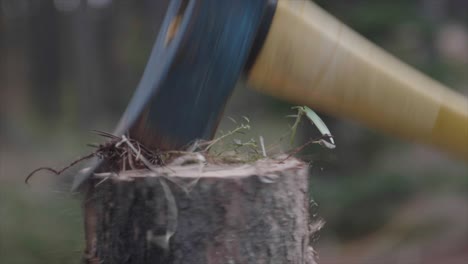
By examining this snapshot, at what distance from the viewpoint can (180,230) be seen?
1.14 m

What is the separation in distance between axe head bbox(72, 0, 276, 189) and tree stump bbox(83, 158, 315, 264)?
158 millimetres

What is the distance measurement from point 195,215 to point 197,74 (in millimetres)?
350

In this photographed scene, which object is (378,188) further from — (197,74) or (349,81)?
(197,74)

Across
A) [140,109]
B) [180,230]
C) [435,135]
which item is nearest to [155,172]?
[180,230]

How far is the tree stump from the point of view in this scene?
3.71 feet

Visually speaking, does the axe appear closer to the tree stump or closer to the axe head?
the axe head

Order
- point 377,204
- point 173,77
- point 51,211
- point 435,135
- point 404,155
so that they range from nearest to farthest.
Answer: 1. point 173,77
2. point 435,135
3. point 51,211
4. point 377,204
5. point 404,155

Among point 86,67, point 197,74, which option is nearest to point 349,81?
point 197,74

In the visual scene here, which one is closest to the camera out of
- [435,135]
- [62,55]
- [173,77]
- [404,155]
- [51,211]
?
[173,77]

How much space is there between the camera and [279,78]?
1418 mm

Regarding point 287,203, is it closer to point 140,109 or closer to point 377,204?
point 140,109

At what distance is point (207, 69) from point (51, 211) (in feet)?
10.6

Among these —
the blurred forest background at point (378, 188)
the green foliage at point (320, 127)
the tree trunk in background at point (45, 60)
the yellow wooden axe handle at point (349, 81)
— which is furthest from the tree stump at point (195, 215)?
the tree trunk in background at point (45, 60)

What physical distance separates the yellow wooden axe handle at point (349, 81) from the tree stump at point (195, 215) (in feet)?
0.94
